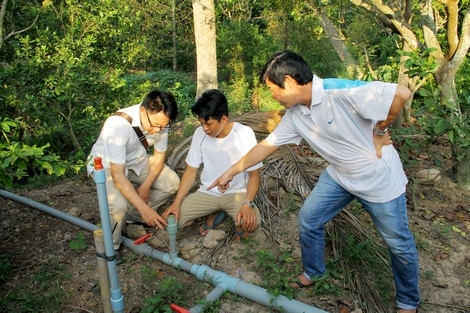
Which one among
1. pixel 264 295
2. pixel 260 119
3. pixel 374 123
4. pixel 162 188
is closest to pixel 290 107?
pixel 374 123

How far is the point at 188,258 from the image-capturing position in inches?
142

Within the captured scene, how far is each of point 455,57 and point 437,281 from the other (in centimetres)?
248

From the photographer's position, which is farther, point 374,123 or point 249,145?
point 249,145

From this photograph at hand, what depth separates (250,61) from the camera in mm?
10438

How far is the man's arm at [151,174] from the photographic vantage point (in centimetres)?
389

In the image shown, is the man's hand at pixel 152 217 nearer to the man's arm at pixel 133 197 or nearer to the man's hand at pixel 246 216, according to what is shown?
the man's arm at pixel 133 197

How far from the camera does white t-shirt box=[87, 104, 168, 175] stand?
3.44 m

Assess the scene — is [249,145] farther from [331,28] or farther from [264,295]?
[331,28]

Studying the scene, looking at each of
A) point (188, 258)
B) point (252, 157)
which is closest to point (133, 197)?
point (188, 258)

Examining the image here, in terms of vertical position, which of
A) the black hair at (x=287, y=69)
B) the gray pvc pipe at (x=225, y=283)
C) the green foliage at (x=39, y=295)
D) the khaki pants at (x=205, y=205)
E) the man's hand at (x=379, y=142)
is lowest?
the green foliage at (x=39, y=295)

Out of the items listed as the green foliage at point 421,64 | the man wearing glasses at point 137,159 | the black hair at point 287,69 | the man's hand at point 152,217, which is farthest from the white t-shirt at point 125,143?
the green foliage at point 421,64

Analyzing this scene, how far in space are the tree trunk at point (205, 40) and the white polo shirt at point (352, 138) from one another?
419 cm

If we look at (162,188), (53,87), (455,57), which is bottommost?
(162,188)

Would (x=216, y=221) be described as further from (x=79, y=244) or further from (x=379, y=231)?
Answer: (x=379, y=231)
